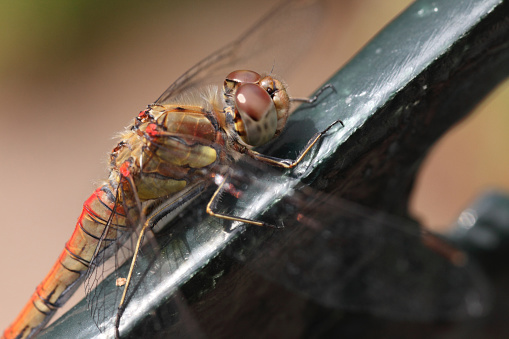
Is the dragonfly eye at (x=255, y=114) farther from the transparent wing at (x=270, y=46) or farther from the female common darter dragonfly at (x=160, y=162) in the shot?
the transparent wing at (x=270, y=46)

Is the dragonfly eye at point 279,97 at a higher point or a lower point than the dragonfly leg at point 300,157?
higher

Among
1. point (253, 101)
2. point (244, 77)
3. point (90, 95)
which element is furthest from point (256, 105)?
point (90, 95)

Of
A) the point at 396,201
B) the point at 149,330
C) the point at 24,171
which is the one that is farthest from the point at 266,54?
the point at 24,171

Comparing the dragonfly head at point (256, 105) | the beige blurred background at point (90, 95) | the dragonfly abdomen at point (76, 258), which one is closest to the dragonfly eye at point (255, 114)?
the dragonfly head at point (256, 105)

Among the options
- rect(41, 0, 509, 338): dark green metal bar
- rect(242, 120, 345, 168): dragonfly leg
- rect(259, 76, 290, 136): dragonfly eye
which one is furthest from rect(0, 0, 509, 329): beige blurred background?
rect(242, 120, 345, 168): dragonfly leg

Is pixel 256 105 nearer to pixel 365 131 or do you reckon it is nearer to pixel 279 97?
pixel 279 97

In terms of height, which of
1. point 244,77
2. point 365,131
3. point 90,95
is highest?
point 90,95
